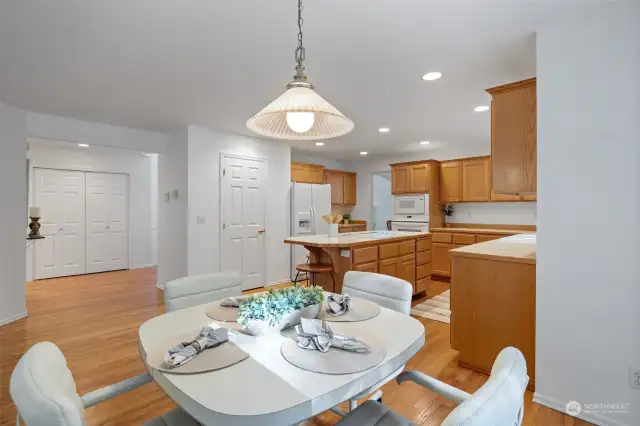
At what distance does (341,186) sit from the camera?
7.18m

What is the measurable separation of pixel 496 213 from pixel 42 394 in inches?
241

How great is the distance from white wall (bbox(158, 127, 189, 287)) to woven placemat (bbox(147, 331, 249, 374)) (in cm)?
340

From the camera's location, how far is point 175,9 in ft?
6.00

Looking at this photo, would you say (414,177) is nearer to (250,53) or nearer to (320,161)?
(320,161)

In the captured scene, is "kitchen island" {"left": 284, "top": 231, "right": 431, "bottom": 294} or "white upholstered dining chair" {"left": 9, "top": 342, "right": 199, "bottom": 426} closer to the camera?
"white upholstered dining chair" {"left": 9, "top": 342, "right": 199, "bottom": 426}

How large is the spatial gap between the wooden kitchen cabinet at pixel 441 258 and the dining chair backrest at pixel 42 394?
17.2 ft

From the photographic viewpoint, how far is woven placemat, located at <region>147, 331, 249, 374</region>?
1.00m

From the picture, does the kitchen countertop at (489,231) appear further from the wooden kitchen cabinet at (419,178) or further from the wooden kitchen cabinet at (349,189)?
the wooden kitchen cabinet at (349,189)

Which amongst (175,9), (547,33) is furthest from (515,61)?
(175,9)

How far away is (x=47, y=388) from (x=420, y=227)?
18.7 feet

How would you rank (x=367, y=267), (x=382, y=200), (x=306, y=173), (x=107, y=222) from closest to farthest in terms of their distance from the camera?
1. (x=367, y=267)
2. (x=306, y=173)
3. (x=107, y=222)
4. (x=382, y=200)

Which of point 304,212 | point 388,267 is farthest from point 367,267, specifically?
point 304,212

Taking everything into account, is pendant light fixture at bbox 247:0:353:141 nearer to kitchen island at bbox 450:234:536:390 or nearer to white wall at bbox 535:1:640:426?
white wall at bbox 535:1:640:426

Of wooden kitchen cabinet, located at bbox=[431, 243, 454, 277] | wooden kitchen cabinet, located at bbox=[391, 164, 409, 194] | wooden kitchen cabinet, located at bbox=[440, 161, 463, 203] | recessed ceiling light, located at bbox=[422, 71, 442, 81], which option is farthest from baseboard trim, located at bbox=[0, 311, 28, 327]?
wooden kitchen cabinet, located at bbox=[440, 161, 463, 203]
